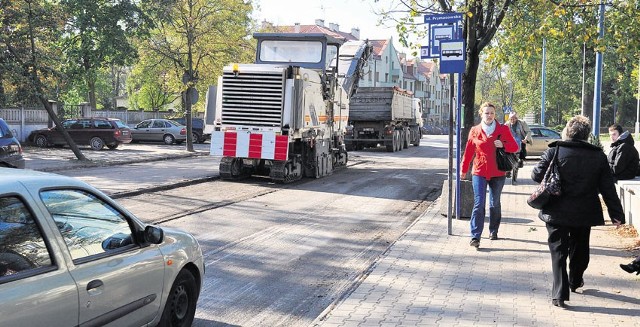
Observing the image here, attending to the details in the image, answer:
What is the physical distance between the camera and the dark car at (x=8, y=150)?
47.9 ft

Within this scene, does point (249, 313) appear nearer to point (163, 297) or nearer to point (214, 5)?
point (163, 297)

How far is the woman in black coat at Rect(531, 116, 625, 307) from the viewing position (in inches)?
240

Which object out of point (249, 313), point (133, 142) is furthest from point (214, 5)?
point (249, 313)

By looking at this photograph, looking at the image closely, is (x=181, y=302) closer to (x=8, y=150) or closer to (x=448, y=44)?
(x=448, y=44)

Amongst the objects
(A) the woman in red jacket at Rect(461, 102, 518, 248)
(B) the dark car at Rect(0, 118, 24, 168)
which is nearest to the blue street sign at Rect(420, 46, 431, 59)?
(A) the woman in red jacket at Rect(461, 102, 518, 248)

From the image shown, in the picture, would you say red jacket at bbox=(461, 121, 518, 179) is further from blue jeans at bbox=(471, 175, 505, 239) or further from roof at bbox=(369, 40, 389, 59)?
roof at bbox=(369, 40, 389, 59)

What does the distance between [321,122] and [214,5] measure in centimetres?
1782

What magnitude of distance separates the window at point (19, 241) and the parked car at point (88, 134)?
94.5 feet

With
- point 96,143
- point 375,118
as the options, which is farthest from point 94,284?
point 375,118

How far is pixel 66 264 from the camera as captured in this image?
391 centimetres

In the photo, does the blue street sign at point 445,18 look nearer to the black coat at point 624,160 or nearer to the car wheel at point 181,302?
the black coat at point 624,160

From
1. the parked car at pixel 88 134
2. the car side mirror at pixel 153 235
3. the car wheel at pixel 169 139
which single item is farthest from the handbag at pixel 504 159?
the car wheel at pixel 169 139

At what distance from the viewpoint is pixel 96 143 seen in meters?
31.5

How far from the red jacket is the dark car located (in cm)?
1029
